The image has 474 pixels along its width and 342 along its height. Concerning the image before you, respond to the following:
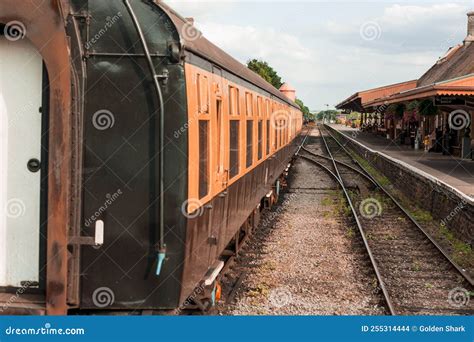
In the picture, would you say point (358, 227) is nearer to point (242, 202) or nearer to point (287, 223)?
point (287, 223)

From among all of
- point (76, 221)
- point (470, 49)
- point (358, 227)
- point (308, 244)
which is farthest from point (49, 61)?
point (470, 49)

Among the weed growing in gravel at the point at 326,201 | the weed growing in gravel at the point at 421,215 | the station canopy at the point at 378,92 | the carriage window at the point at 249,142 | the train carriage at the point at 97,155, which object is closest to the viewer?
the train carriage at the point at 97,155

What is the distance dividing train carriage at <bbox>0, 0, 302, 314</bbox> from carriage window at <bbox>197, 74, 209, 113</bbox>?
24cm

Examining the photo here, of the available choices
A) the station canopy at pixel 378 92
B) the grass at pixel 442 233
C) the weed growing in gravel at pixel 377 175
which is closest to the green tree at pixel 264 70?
the station canopy at pixel 378 92

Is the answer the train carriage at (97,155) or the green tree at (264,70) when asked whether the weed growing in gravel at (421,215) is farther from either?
the green tree at (264,70)

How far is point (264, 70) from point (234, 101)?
87.7 m

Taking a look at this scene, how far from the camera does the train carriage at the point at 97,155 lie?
4.56m

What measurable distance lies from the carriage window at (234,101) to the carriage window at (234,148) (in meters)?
0.11

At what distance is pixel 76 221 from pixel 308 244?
819 centimetres

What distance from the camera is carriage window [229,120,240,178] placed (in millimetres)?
6995

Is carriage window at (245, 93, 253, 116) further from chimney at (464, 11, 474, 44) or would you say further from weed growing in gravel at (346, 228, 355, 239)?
chimney at (464, 11, 474, 44)

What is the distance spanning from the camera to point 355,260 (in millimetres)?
11125

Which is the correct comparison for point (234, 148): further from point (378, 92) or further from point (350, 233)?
point (378, 92)

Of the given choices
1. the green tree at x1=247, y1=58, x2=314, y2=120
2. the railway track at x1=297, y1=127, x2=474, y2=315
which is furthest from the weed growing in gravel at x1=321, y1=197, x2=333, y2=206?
the green tree at x1=247, y1=58, x2=314, y2=120
